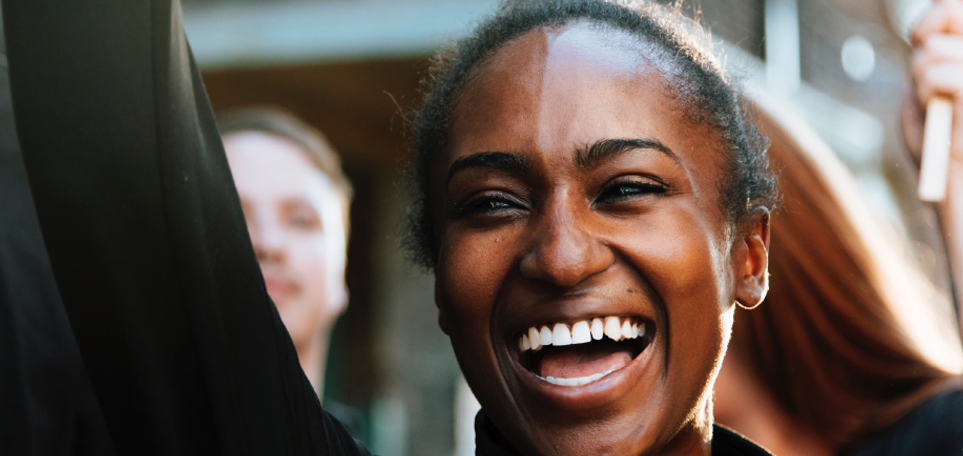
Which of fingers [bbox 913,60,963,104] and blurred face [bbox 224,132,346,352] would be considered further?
blurred face [bbox 224,132,346,352]

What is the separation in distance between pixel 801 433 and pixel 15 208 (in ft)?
7.43

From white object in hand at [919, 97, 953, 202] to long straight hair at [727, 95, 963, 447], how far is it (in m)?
0.90

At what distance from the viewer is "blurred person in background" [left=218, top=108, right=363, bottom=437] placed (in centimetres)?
307

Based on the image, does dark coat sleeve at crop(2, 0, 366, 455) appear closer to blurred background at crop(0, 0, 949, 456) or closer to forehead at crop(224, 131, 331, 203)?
forehead at crop(224, 131, 331, 203)

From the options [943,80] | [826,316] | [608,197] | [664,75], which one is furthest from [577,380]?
[826,316]

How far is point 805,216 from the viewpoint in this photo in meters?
2.72

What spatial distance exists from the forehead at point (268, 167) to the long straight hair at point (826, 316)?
5.18 feet

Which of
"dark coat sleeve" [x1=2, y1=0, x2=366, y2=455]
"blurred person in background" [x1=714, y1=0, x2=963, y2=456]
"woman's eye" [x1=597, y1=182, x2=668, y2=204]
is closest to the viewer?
"dark coat sleeve" [x1=2, y1=0, x2=366, y2=455]

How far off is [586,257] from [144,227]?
673 mm

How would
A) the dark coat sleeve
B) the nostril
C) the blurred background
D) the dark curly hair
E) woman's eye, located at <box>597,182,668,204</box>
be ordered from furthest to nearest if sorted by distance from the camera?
the blurred background < the dark curly hair < woman's eye, located at <box>597,182,668,204</box> < the nostril < the dark coat sleeve

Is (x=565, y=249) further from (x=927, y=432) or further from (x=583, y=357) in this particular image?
(x=927, y=432)

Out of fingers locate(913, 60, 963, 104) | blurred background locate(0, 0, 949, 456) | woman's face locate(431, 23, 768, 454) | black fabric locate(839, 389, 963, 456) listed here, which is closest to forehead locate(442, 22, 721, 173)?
woman's face locate(431, 23, 768, 454)

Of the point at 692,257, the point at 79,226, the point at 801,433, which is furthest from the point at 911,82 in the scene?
the point at 79,226

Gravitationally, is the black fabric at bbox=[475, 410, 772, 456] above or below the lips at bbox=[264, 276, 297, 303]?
below
